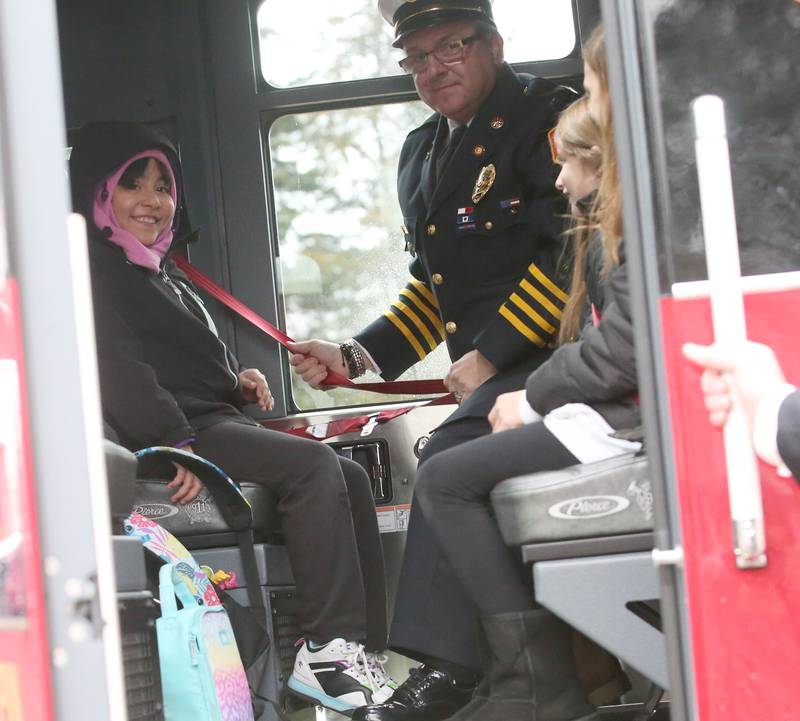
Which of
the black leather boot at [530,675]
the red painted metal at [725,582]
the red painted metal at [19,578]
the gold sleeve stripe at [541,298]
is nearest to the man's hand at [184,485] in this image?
the gold sleeve stripe at [541,298]

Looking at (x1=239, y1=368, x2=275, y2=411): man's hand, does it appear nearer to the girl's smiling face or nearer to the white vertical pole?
the girl's smiling face

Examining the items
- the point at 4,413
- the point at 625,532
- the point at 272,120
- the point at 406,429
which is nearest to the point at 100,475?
the point at 4,413

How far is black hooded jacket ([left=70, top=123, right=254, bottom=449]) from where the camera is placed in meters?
3.21

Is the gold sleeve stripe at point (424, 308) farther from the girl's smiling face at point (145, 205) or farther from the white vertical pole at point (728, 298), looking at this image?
the white vertical pole at point (728, 298)

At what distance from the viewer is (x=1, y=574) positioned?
5.12 feet

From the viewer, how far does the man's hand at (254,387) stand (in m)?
3.76

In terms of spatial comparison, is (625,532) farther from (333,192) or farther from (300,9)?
(300,9)

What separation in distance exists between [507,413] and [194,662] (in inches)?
32.2

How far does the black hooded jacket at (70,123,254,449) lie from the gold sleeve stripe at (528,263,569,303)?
3.09ft

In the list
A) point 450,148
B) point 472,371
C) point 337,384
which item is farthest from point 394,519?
point 450,148

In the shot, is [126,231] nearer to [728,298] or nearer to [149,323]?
[149,323]

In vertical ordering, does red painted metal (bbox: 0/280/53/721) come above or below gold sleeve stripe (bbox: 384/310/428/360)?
below

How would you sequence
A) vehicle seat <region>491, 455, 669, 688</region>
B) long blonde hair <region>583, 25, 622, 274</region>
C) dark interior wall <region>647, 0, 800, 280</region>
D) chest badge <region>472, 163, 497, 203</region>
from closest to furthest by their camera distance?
dark interior wall <region>647, 0, 800, 280</region>, vehicle seat <region>491, 455, 669, 688</region>, long blonde hair <region>583, 25, 622, 274</region>, chest badge <region>472, 163, 497, 203</region>

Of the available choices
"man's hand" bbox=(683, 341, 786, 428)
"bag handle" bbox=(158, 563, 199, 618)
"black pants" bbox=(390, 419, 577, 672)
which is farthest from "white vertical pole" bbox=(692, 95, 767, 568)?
"bag handle" bbox=(158, 563, 199, 618)
